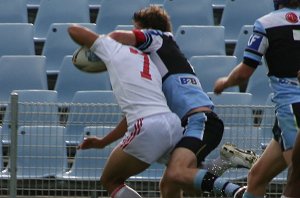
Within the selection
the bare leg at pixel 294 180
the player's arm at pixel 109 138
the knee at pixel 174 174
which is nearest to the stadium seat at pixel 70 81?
the player's arm at pixel 109 138

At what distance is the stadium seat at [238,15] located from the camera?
12555mm

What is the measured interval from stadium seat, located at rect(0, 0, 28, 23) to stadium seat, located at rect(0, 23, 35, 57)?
24.6 inches

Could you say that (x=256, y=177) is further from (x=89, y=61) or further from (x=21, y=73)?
(x=21, y=73)

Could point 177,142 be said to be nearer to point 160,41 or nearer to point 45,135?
point 160,41

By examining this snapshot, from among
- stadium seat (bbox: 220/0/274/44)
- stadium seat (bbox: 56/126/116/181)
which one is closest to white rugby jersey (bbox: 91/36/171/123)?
stadium seat (bbox: 56/126/116/181)

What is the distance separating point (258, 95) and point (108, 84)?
4.76 ft

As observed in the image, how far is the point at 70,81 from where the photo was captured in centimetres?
1153

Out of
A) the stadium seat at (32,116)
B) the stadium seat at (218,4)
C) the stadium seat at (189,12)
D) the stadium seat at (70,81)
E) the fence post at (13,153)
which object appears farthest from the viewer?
the stadium seat at (218,4)

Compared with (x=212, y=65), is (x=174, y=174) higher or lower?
higher

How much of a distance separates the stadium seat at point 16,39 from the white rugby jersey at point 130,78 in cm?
411

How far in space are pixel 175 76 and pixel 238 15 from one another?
4.67 m

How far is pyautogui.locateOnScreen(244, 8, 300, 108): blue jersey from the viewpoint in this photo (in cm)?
773

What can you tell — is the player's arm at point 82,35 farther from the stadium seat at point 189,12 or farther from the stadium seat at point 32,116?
the stadium seat at point 189,12

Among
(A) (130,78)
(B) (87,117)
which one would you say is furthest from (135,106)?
(B) (87,117)
